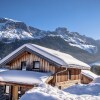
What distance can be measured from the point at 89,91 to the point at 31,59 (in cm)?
1385

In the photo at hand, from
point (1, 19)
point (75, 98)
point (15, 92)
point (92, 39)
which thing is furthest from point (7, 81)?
point (1, 19)

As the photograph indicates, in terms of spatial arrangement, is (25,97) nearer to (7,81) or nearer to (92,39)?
(7,81)

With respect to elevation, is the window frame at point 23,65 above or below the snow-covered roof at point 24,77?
above

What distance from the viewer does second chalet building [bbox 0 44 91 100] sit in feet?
55.0

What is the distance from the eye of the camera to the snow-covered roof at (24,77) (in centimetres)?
1587

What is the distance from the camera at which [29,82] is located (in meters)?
15.8

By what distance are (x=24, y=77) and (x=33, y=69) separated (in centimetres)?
238

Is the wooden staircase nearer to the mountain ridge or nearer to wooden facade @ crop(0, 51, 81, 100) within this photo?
wooden facade @ crop(0, 51, 81, 100)

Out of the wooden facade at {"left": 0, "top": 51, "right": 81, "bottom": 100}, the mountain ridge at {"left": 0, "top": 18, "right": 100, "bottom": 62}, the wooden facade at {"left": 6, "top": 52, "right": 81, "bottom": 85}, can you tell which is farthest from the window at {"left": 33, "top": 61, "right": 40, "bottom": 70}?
the mountain ridge at {"left": 0, "top": 18, "right": 100, "bottom": 62}

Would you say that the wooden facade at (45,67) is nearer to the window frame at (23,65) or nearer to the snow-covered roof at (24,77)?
the window frame at (23,65)

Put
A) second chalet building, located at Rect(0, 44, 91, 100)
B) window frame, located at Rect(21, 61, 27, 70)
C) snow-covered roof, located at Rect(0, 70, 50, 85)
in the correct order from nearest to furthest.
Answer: snow-covered roof, located at Rect(0, 70, 50, 85) < second chalet building, located at Rect(0, 44, 91, 100) < window frame, located at Rect(21, 61, 27, 70)

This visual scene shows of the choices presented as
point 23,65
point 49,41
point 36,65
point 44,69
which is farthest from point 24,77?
point 49,41

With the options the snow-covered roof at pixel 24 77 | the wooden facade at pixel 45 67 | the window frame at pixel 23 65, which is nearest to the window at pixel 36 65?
the wooden facade at pixel 45 67

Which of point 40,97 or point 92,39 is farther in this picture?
point 92,39
